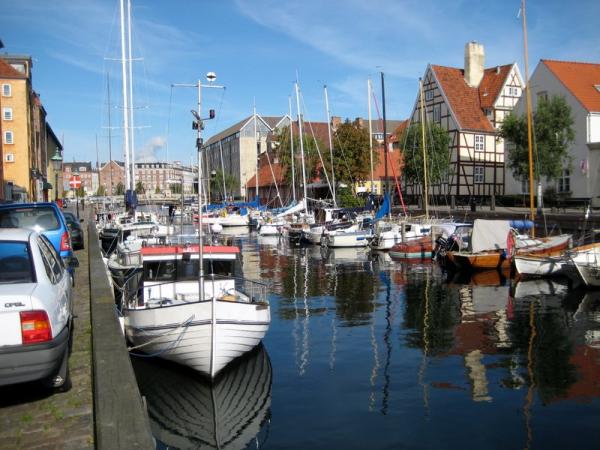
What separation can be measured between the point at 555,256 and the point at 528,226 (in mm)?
6241

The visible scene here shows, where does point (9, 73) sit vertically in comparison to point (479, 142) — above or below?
above

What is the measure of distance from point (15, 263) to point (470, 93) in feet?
200

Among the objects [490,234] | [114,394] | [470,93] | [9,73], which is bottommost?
[114,394]

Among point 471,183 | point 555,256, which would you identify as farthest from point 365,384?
point 471,183

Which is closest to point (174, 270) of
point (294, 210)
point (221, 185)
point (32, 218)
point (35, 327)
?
point (32, 218)

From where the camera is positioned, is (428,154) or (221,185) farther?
(221,185)

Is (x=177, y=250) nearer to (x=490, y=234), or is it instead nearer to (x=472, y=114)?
(x=490, y=234)

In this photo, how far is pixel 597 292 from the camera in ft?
73.8

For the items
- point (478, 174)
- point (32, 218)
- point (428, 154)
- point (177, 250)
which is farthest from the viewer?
point (478, 174)

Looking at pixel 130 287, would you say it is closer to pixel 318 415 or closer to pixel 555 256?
pixel 318 415

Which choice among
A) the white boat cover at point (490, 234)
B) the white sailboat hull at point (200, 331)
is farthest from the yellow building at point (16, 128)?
the white sailboat hull at point (200, 331)

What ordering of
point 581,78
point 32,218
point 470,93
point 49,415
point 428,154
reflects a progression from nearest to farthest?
point 49,415 → point 32,218 → point 581,78 → point 428,154 → point 470,93

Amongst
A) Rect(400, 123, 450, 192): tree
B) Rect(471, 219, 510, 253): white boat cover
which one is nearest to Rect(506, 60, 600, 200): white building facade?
Rect(400, 123, 450, 192): tree

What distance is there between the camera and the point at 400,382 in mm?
11828
